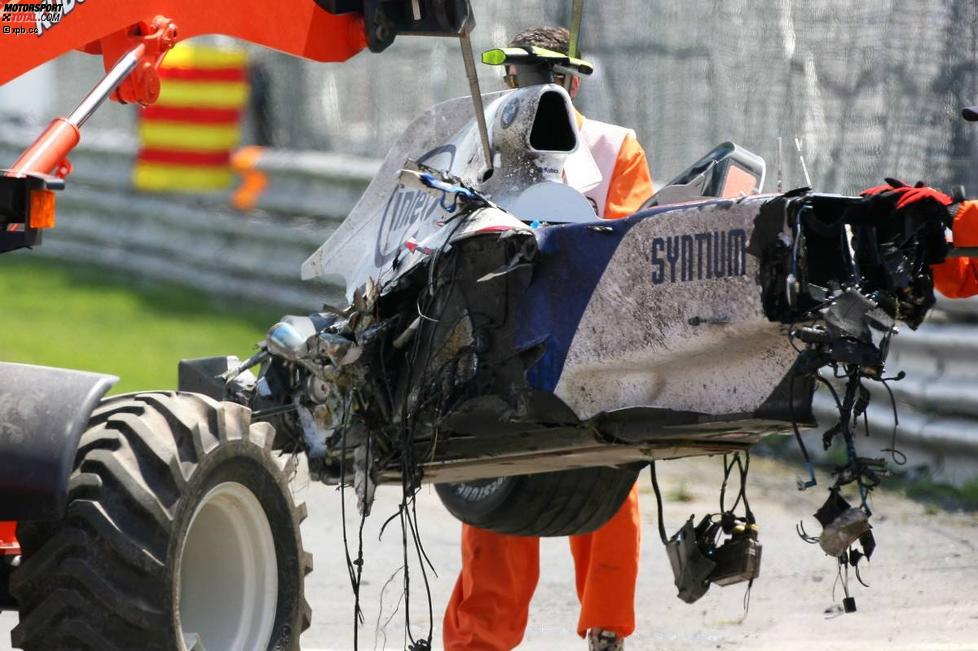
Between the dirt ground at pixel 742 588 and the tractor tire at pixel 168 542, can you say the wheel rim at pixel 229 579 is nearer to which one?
the tractor tire at pixel 168 542

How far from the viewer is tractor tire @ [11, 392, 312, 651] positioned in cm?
445

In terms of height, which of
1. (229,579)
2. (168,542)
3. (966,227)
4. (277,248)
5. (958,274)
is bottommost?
(277,248)

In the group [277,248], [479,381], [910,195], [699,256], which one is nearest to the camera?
[910,195]

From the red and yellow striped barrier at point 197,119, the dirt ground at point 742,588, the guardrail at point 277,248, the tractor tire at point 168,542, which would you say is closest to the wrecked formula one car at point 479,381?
the tractor tire at point 168,542

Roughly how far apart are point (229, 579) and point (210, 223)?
314 inches

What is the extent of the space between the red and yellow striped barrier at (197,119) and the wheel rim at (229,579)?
26.5 feet

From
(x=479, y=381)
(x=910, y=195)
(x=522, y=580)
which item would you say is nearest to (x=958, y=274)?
(x=910, y=195)

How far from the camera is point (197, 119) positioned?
43.5 feet

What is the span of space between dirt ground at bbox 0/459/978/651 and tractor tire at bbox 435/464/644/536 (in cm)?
51

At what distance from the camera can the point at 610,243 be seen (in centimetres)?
449

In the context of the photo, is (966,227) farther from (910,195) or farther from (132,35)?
(132,35)

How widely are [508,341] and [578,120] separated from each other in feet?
4.61

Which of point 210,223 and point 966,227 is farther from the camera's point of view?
point 210,223

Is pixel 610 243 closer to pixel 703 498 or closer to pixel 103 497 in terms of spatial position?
pixel 103 497
